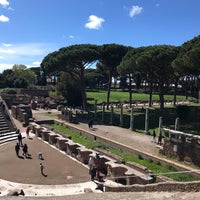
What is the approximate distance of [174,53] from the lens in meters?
37.9

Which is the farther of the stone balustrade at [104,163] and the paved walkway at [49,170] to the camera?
the paved walkway at [49,170]

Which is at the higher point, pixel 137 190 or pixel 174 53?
pixel 174 53

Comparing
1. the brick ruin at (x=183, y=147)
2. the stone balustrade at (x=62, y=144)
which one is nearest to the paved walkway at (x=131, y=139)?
the brick ruin at (x=183, y=147)

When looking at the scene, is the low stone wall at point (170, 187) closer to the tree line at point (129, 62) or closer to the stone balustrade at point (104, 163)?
the stone balustrade at point (104, 163)

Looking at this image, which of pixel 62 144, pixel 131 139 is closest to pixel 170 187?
pixel 62 144

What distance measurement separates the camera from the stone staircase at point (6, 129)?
28.7 m

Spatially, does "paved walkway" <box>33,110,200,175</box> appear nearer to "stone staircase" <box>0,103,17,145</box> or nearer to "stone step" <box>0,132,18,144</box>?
"stone staircase" <box>0,103,17,145</box>

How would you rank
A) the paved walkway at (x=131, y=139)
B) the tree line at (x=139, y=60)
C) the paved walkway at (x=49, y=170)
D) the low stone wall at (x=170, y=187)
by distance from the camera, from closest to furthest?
1. the low stone wall at (x=170, y=187)
2. the paved walkway at (x=49, y=170)
3. the paved walkway at (x=131, y=139)
4. the tree line at (x=139, y=60)

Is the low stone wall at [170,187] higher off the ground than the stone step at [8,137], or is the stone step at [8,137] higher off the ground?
the low stone wall at [170,187]

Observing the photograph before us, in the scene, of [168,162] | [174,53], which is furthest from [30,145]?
[174,53]

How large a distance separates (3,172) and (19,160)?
259 centimetres

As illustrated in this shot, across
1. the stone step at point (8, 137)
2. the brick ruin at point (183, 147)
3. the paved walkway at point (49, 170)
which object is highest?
the brick ruin at point (183, 147)

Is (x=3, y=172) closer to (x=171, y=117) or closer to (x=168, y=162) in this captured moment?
(x=168, y=162)

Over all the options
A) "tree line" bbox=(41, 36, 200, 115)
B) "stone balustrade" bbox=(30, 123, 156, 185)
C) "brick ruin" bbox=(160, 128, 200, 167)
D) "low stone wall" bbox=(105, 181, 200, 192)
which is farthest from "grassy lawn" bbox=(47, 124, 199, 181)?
"tree line" bbox=(41, 36, 200, 115)
